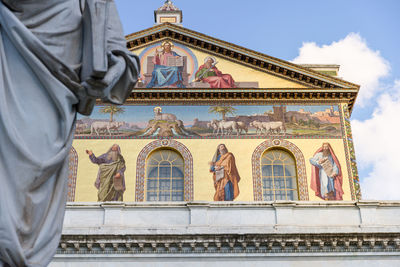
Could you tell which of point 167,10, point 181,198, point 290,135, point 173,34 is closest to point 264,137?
point 290,135

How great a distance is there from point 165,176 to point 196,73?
3.86 meters

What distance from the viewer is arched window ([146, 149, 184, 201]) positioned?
18078 millimetres

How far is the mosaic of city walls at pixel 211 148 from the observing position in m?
17.8

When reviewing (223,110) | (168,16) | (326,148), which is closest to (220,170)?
(223,110)

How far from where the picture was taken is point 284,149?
18.8 meters

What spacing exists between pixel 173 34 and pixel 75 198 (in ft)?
23.0

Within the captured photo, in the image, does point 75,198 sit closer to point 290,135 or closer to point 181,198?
point 181,198

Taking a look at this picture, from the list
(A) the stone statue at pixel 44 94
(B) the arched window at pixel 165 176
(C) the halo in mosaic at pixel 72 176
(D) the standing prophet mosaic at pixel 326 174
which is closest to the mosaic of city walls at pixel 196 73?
(B) the arched window at pixel 165 176

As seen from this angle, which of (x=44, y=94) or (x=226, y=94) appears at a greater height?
(x=226, y=94)

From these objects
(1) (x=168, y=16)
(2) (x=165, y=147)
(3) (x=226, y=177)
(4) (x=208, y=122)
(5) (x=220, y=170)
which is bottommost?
(3) (x=226, y=177)

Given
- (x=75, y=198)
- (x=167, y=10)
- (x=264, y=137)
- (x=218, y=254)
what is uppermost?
(x=167, y=10)

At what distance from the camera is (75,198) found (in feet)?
57.2

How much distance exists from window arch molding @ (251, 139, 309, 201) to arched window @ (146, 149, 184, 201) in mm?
2309

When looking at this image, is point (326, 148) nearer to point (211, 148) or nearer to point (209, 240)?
point (211, 148)
